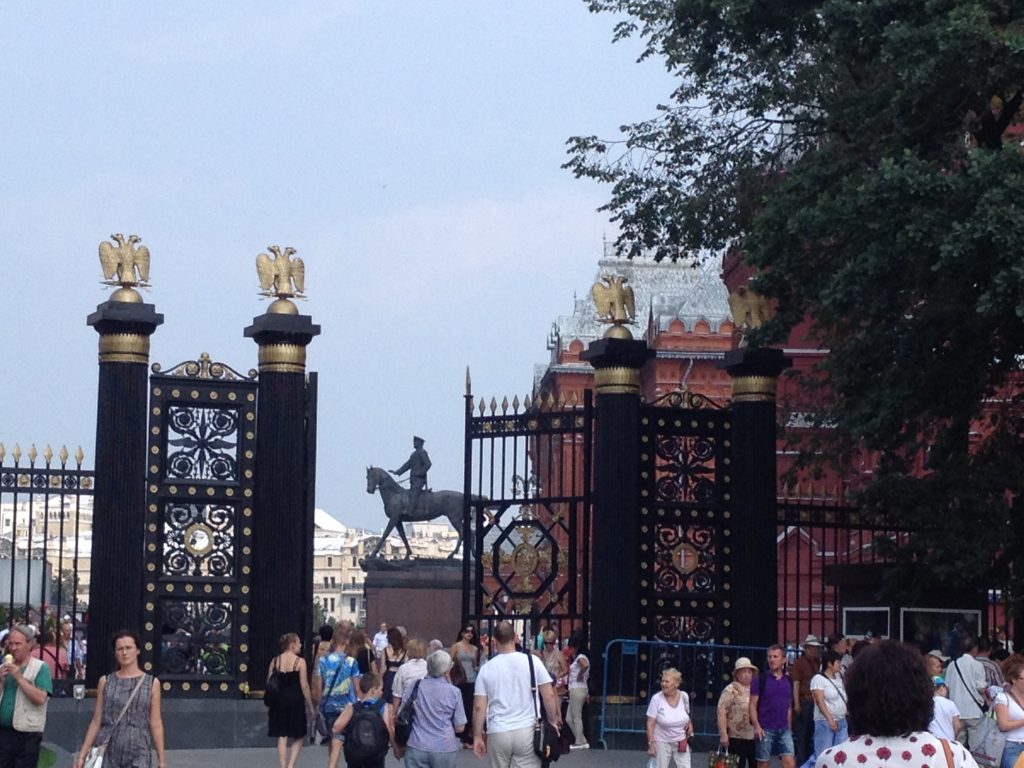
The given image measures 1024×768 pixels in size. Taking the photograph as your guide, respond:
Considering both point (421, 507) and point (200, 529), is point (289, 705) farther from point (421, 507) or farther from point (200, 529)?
point (421, 507)

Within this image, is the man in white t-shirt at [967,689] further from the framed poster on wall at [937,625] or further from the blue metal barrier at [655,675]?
the blue metal barrier at [655,675]

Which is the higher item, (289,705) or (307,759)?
(289,705)

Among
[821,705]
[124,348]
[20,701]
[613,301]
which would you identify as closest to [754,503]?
[613,301]

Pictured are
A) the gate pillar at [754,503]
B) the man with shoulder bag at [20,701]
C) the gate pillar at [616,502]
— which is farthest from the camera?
the gate pillar at [754,503]

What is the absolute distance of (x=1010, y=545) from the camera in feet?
63.8

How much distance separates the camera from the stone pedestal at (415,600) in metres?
31.1

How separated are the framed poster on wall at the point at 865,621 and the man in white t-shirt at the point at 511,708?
25.5 feet

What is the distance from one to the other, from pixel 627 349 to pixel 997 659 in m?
4.69

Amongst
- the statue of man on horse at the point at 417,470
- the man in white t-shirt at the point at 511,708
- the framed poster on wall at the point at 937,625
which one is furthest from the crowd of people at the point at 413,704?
the statue of man on horse at the point at 417,470

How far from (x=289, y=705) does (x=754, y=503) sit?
624cm

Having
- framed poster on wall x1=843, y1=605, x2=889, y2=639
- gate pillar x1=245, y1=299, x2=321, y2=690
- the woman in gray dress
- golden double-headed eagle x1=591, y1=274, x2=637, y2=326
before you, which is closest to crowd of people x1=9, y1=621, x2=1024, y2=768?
the woman in gray dress

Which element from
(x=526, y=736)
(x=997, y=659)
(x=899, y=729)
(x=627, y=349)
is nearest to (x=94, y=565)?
(x=627, y=349)

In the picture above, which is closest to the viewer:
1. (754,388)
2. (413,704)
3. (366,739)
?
(413,704)

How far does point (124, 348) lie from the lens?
18.2 meters
